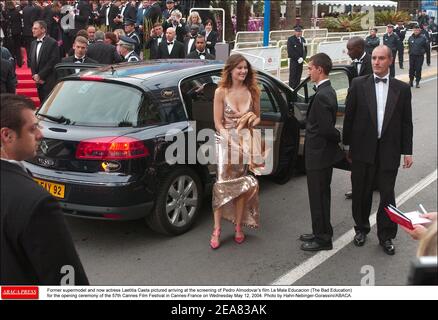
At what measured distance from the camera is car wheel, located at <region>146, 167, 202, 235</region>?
4723 millimetres

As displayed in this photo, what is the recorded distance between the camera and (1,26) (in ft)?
41.6

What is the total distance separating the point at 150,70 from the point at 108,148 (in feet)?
3.55

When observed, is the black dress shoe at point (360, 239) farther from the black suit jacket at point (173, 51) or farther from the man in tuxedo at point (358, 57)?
the black suit jacket at point (173, 51)

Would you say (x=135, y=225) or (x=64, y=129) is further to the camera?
(x=135, y=225)

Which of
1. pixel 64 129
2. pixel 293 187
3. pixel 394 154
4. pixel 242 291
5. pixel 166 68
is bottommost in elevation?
pixel 293 187

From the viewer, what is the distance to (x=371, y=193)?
4.77 meters

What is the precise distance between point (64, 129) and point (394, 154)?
287cm

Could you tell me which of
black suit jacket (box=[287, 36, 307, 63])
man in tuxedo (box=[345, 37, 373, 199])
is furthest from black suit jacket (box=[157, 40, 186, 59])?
black suit jacket (box=[287, 36, 307, 63])

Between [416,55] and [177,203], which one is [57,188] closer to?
[177,203]

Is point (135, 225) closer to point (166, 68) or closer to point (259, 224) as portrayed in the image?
point (259, 224)

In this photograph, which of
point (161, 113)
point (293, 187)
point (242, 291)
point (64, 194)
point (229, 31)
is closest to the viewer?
point (242, 291)

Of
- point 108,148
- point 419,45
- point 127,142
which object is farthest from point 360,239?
point 419,45

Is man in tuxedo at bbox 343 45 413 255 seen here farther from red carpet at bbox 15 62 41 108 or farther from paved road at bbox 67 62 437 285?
red carpet at bbox 15 62 41 108
